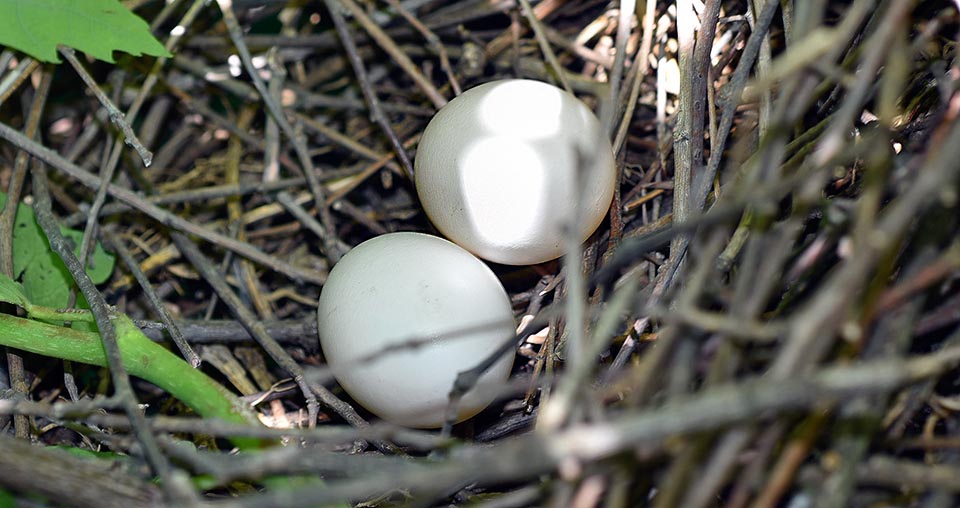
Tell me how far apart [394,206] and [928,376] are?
3.13 feet

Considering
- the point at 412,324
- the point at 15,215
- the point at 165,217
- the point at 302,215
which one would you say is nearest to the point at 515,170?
the point at 412,324

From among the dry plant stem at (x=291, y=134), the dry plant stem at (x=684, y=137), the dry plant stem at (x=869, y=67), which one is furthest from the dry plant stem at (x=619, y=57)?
the dry plant stem at (x=869, y=67)

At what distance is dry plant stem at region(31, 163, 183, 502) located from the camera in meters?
0.87

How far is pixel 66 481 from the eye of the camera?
832 mm

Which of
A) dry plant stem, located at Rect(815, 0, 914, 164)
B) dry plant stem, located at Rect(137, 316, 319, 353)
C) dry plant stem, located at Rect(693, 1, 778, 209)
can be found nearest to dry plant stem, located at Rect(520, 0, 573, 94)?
dry plant stem, located at Rect(693, 1, 778, 209)

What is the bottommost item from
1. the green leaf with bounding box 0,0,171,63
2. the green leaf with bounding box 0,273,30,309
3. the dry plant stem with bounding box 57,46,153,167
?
the green leaf with bounding box 0,273,30,309

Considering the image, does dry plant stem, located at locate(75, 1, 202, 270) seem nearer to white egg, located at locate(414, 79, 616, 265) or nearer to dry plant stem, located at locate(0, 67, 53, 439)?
dry plant stem, located at locate(0, 67, 53, 439)

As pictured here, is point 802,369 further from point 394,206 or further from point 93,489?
point 394,206

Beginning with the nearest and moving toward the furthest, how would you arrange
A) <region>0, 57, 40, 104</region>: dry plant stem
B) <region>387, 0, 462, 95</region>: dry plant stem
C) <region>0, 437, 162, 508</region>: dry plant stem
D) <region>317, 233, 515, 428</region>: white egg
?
<region>0, 437, 162, 508</region>: dry plant stem, <region>317, 233, 515, 428</region>: white egg, <region>0, 57, 40, 104</region>: dry plant stem, <region>387, 0, 462, 95</region>: dry plant stem

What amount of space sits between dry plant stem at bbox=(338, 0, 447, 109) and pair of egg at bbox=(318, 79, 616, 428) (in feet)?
0.87

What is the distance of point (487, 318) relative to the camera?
113cm

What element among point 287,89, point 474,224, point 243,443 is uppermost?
point 287,89

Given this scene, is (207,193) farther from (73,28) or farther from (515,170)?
(515,170)

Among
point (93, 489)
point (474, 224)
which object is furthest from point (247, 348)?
point (93, 489)
